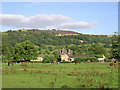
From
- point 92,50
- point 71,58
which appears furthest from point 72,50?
point 71,58

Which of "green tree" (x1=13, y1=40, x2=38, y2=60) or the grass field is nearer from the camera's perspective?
the grass field

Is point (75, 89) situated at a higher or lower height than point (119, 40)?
lower

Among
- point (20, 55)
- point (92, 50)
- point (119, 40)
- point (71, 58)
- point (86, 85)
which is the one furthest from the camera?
point (92, 50)

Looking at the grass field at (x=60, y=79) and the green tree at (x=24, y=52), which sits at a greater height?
the green tree at (x=24, y=52)

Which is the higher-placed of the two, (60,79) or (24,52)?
(24,52)

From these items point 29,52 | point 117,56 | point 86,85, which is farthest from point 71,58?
point 86,85

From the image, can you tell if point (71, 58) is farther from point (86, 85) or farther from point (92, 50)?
point (86, 85)

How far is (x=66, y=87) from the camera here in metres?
19.7

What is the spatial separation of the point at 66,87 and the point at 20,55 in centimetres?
8072

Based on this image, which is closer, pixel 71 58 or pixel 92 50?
pixel 71 58

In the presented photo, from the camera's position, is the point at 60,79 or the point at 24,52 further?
the point at 24,52

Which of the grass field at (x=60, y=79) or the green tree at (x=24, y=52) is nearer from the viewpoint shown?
the grass field at (x=60, y=79)

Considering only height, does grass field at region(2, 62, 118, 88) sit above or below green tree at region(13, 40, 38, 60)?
below

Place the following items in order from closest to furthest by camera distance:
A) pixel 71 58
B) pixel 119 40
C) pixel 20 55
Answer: pixel 119 40 < pixel 20 55 < pixel 71 58
